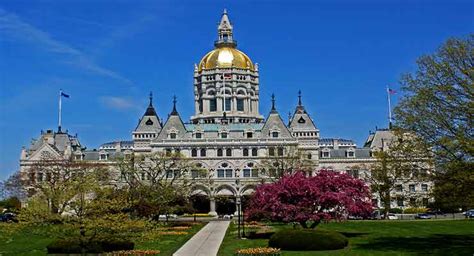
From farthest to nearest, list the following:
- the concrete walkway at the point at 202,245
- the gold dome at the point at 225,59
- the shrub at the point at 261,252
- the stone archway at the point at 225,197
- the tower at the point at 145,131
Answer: the gold dome at the point at 225,59 → the tower at the point at 145,131 → the stone archway at the point at 225,197 → the concrete walkway at the point at 202,245 → the shrub at the point at 261,252

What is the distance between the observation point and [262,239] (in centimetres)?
4069

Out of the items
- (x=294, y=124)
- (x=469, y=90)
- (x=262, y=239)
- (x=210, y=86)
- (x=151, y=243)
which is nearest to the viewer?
(x=469, y=90)

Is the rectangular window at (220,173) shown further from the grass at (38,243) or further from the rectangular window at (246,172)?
the grass at (38,243)

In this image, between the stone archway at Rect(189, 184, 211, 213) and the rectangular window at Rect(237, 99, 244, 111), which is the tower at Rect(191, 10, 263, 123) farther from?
the stone archway at Rect(189, 184, 211, 213)

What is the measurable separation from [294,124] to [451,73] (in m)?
69.9

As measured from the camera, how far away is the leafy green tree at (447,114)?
29500 millimetres

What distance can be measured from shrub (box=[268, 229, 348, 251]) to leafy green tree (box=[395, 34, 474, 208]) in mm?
6502

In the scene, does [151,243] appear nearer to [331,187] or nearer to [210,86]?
[331,187]

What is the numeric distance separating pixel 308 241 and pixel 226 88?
276 ft

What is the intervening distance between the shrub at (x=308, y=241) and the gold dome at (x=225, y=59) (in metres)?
85.7

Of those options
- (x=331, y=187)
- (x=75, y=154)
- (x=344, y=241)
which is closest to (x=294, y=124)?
(x=75, y=154)

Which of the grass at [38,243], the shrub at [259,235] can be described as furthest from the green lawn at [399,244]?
the grass at [38,243]

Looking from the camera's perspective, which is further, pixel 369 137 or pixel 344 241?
pixel 369 137

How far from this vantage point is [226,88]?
377 feet
